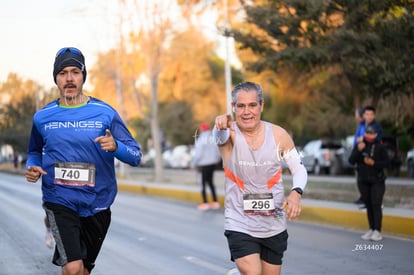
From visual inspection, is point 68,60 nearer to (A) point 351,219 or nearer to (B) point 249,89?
(B) point 249,89

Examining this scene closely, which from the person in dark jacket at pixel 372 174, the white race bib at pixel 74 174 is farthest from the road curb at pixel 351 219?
the white race bib at pixel 74 174

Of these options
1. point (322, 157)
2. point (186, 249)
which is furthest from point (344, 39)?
point (322, 157)

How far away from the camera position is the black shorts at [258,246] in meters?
5.26

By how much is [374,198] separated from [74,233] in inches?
244

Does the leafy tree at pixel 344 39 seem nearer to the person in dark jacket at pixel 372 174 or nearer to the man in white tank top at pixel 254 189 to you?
the person in dark jacket at pixel 372 174

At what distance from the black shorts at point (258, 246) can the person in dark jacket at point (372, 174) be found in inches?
217

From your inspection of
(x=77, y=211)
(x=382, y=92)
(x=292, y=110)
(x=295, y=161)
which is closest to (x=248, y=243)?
(x=295, y=161)

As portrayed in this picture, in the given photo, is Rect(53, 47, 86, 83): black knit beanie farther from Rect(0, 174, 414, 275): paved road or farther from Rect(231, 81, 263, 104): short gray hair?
Rect(0, 174, 414, 275): paved road

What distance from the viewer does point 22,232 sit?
491 inches

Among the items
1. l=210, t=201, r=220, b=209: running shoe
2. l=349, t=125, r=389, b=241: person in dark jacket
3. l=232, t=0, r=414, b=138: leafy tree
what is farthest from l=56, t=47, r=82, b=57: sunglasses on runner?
l=210, t=201, r=220, b=209: running shoe

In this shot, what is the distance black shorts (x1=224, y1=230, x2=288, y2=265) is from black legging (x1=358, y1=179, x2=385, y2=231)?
548cm

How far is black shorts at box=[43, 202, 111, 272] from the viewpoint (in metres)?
5.29

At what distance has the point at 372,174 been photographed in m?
10.7

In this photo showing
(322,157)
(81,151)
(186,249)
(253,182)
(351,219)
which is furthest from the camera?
(322,157)
